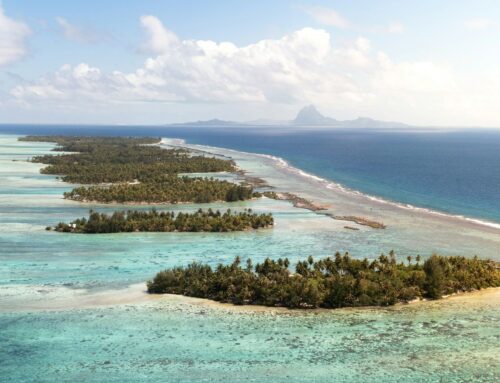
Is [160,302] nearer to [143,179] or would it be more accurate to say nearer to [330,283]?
[330,283]

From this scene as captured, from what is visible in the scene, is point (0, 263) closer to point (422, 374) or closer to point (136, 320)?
point (136, 320)

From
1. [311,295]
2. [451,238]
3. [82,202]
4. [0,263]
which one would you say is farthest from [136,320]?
[82,202]

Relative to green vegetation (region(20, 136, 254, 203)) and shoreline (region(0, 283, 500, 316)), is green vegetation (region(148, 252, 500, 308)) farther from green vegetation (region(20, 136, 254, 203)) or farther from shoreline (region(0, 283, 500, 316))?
green vegetation (region(20, 136, 254, 203))

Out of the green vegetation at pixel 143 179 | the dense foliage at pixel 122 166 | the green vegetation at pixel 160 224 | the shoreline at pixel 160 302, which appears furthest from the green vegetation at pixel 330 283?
the dense foliage at pixel 122 166

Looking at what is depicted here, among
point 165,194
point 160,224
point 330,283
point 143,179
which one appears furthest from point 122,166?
point 330,283

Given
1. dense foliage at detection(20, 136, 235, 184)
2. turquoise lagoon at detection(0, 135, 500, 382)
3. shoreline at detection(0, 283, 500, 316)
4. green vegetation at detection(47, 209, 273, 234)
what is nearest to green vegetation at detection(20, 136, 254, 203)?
dense foliage at detection(20, 136, 235, 184)
